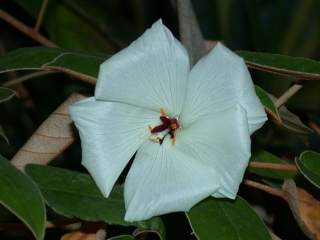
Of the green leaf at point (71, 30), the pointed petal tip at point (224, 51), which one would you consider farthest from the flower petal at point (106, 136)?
the green leaf at point (71, 30)

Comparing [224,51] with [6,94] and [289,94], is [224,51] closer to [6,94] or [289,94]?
[289,94]

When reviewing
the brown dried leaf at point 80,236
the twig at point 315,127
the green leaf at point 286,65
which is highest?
the green leaf at point 286,65

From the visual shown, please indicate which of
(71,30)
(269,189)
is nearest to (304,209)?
(269,189)

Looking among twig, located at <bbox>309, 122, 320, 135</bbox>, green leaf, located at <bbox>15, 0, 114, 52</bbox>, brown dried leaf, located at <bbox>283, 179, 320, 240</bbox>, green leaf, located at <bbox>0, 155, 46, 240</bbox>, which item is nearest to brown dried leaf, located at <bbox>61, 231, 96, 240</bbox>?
green leaf, located at <bbox>0, 155, 46, 240</bbox>

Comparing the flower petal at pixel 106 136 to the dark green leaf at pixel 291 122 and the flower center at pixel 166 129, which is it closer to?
the flower center at pixel 166 129

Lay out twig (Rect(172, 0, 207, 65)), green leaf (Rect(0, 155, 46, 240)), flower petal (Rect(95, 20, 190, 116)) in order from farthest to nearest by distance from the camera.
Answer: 1. twig (Rect(172, 0, 207, 65))
2. flower petal (Rect(95, 20, 190, 116))
3. green leaf (Rect(0, 155, 46, 240))

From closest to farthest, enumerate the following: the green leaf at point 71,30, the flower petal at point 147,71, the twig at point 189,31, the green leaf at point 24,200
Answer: the green leaf at point 24,200
the flower petal at point 147,71
the twig at point 189,31
the green leaf at point 71,30

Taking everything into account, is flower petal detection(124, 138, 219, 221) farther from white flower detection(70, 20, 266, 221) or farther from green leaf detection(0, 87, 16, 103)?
green leaf detection(0, 87, 16, 103)

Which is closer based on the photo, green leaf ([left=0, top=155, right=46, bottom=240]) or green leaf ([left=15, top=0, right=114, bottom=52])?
green leaf ([left=0, top=155, right=46, bottom=240])
